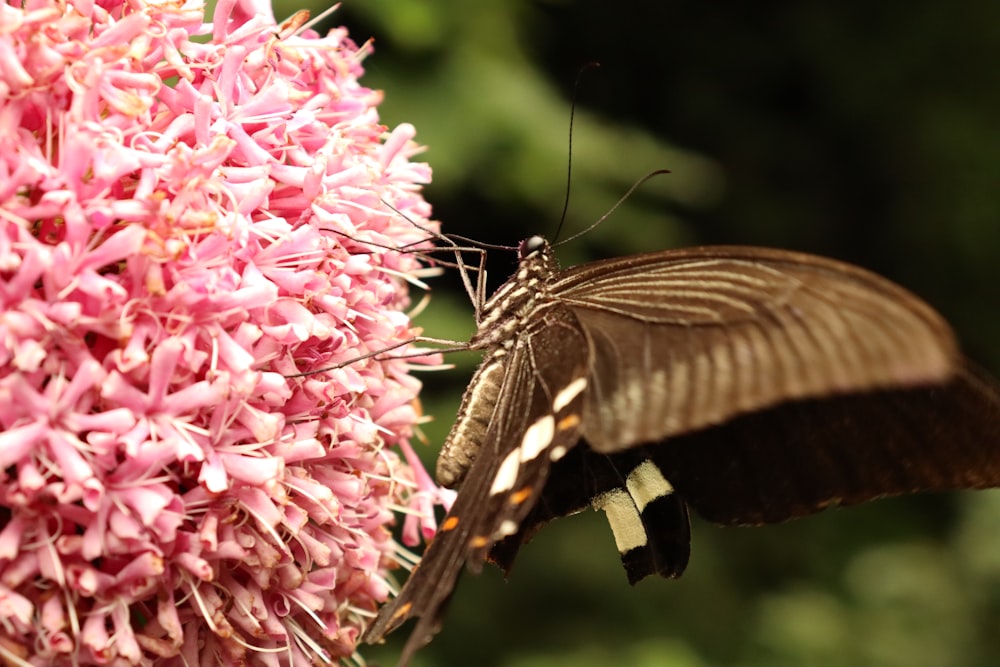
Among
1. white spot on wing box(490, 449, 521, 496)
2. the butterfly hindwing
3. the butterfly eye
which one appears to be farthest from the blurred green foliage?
white spot on wing box(490, 449, 521, 496)

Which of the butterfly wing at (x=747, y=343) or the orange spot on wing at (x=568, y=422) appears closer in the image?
the butterfly wing at (x=747, y=343)

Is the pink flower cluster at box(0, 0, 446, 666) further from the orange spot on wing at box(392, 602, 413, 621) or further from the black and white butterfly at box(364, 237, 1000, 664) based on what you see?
the black and white butterfly at box(364, 237, 1000, 664)

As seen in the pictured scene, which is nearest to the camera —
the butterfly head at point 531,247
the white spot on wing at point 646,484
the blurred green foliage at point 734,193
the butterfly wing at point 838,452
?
the butterfly wing at point 838,452

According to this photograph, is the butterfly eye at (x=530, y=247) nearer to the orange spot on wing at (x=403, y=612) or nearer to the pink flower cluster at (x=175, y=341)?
the pink flower cluster at (x=175, y=341)

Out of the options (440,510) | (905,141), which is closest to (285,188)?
(440,510)

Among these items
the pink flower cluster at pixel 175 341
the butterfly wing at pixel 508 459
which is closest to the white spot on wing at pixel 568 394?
the butterfly wing at pixel 508 459
